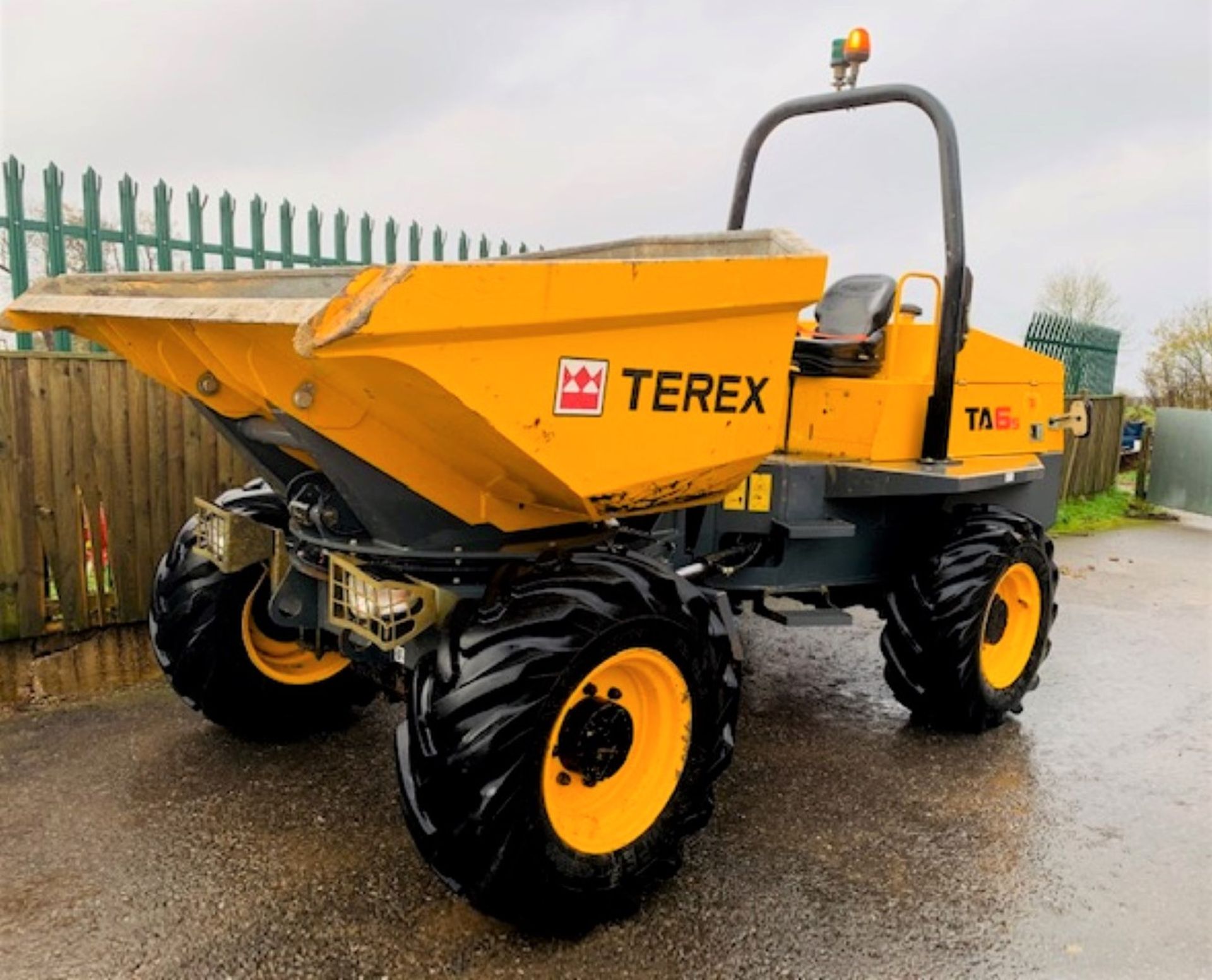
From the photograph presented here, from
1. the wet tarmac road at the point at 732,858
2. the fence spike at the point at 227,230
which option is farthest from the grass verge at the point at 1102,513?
the fence spike at the point at 227,230

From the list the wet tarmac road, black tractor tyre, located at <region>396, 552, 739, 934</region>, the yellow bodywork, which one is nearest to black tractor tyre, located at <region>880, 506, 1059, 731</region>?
the wet tarmac road

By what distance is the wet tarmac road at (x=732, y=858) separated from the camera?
8.63ft

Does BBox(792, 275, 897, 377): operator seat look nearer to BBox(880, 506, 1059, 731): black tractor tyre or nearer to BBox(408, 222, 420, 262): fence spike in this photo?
BBox(880, 506, 1059, 731): black tractor tyre

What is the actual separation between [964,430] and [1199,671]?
217 centimetres

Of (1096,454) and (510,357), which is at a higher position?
(510,357)

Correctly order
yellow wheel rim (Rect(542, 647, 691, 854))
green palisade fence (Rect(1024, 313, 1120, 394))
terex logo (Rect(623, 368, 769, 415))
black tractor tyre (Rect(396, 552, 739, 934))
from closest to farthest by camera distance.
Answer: black tractor tyre (Rect(396, 552, 739, 934)), terex logo (Rect(623, 368, 769, 415)), yellow wheel rim (Rect(542, 647, 691, 854)), green palisade fence (Rect(1024, 313, 1120, 394))

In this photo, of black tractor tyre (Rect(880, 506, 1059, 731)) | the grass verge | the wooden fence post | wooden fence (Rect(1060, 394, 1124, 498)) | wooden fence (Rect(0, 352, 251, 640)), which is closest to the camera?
black tractor tyre (Rect(880, 506, 1059, 731))

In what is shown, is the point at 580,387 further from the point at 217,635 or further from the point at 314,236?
the point at 314,236

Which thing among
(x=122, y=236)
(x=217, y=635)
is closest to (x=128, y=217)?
(x=122, y=236)

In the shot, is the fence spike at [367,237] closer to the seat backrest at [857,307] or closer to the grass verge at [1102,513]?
the seat backrest at [857,307]

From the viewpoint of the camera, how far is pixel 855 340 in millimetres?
4129

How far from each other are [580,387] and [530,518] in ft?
2.06

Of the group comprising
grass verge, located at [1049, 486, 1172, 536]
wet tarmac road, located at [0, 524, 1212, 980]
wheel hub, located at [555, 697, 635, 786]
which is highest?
wheel hub, located at [555, 697, 635, 786]

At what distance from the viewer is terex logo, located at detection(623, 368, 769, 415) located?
2613 millimetres
